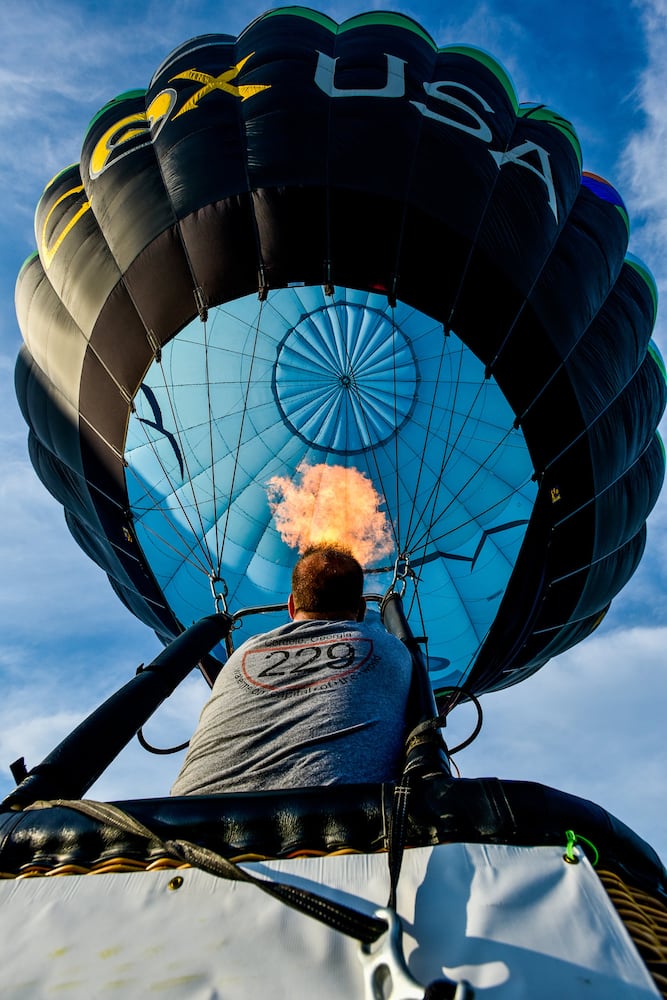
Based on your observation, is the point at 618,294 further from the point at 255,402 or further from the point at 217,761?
the point at 217,761

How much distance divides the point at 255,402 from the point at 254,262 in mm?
2201

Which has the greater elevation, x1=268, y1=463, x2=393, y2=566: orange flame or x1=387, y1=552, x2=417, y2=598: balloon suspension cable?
x1=268, y1=463, x2=393, y2=566: orange flame

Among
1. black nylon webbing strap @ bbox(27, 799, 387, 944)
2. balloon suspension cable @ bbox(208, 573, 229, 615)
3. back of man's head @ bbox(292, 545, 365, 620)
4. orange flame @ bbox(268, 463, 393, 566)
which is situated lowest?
black nylon webbing strap @ bbox(27, 799, 387, 944)

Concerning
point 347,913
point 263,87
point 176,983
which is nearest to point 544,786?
point 347,913

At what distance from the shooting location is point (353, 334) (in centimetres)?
741

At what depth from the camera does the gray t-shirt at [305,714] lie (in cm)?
157

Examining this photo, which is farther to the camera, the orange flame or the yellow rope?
the orange flame

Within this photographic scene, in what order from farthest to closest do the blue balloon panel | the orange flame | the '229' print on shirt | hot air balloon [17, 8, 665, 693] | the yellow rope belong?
the orange flame → the blue balloon panel → hot air balloon [17, 8, 665, 693] → the '229' print on shirt → the yellow rope

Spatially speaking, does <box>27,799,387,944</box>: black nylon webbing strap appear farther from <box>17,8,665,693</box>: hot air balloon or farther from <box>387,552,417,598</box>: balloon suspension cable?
<box>17,8,665,693</box>: hot air balloon

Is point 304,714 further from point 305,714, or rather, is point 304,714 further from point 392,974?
point 392,974

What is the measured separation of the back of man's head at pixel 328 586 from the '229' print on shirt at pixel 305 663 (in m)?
0.40

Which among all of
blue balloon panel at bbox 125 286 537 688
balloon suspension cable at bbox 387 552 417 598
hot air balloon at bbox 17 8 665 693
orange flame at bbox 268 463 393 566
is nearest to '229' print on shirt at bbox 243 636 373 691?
balloon suspension cable at bbox 387 552 417 598

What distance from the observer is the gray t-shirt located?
1.57 meters

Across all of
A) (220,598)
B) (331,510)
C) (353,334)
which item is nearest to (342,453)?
(331,510)
